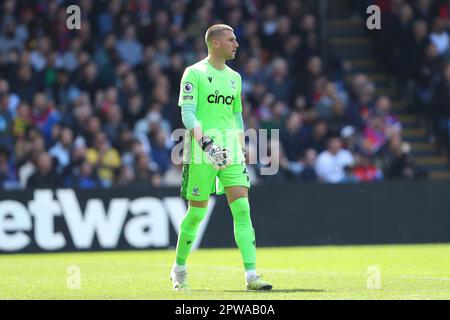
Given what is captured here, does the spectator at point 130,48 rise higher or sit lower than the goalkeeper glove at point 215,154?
higher

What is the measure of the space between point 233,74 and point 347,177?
400 inches

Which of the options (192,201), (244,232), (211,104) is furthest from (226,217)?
(244,232)

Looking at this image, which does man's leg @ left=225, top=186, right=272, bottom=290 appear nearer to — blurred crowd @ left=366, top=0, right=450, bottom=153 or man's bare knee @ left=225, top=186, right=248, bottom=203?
man's bare knee @ left=225, top=186, right=248, bottom=203

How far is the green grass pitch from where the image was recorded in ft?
35.0

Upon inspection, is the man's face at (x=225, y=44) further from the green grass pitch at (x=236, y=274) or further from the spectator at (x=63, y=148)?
the spectator at (x=63, y=148)

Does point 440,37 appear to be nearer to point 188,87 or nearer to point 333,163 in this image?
point 333,163

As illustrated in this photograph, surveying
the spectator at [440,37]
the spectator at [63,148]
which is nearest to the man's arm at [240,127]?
the spectator at [63,148]

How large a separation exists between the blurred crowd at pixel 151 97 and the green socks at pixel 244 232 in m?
8.96

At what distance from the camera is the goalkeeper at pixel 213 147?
11.2 metres

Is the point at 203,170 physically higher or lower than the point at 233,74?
lower

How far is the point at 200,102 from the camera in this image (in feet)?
37.3
